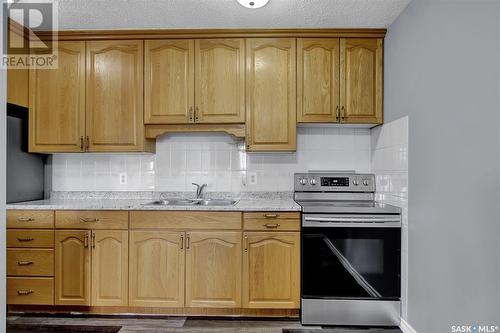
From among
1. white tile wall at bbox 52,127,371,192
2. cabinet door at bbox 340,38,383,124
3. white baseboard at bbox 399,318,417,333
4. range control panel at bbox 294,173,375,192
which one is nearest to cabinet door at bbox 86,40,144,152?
white tile wall at bbox 52,127,371,192

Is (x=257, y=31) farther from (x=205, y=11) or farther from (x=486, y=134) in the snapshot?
(x=486, y=134)

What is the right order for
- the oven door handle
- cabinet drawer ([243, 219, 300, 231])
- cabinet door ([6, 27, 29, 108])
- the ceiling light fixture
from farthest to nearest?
cabinet door ([6, 27, 29, 108]) → cabinet drawer ([243, 219, 300, 231]) → the oven door handle → the ceiling light fixture

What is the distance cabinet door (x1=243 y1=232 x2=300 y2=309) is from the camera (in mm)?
2357

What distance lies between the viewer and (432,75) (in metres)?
1.86

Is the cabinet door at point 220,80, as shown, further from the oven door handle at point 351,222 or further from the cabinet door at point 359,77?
the oven door handle at point 351,222

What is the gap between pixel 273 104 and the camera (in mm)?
2619

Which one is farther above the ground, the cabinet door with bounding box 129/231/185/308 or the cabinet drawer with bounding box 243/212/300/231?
the cabinet drawer with bounding box 243/212/300/231

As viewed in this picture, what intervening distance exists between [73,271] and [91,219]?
1.35 feet

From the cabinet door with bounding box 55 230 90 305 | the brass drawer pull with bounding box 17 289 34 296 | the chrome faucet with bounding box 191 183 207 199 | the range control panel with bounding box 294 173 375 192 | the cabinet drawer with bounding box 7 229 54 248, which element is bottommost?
the brass drawer pull with bounding box 17 289 34 296

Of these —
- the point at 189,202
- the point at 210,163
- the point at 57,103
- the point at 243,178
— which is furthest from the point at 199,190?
the point at 57,103

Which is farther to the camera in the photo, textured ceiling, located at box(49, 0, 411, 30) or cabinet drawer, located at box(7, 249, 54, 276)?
cabinet drawer, located at box(7, 249, 54, 276)

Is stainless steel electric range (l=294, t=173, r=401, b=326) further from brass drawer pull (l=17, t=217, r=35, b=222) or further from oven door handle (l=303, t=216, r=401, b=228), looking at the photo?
brass drawer pull (l=17, t=217, r=35, b=222)

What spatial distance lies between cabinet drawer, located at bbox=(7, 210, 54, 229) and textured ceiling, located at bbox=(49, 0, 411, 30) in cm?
147

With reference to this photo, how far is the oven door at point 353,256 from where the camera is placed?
7.43 ft
